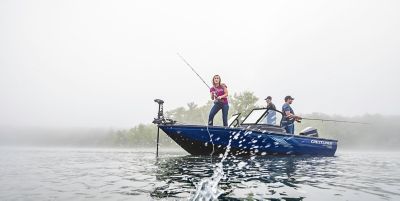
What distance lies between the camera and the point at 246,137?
11.9m

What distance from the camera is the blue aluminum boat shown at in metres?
11.7

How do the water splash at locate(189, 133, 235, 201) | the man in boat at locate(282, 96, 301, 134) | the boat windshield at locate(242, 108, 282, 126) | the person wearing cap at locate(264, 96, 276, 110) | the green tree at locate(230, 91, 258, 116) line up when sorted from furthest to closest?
the green tree at locate(230, 91, 258, 116) → the man in boat at locate(282, 96, 301, 134) → the person wearing cap at locate(264, 96, 276, 110) → the boat windshield at locate(242, 108, 282, 126) → the water splash at locate(189, 133, 235, 201)

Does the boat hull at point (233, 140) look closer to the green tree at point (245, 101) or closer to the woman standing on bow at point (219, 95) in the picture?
the woman standing on bow at point (219, 95)

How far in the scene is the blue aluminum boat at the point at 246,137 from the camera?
1174 cm

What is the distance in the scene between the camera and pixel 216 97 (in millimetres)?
12703

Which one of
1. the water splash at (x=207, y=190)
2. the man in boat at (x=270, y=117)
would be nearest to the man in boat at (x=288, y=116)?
the man in boat at (x=270, y=117)

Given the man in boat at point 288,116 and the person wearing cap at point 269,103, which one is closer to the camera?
the person wearing cap at point 269,103

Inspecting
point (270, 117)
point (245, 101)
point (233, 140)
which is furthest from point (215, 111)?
point (245, 101)

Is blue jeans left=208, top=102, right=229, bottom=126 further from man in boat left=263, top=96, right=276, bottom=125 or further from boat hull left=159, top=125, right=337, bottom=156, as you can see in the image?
man in boat left=263, top=96, right=276, bottom=125

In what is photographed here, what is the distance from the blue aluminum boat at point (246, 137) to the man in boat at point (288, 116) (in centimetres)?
54

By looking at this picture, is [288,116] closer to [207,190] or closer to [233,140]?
[233,140]

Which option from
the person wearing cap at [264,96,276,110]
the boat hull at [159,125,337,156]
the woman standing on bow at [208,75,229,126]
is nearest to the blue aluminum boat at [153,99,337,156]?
the boat hull at [159,125,337,156]

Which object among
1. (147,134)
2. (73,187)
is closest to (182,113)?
(147,134)

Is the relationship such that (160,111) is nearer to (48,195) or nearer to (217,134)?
(217,134)
